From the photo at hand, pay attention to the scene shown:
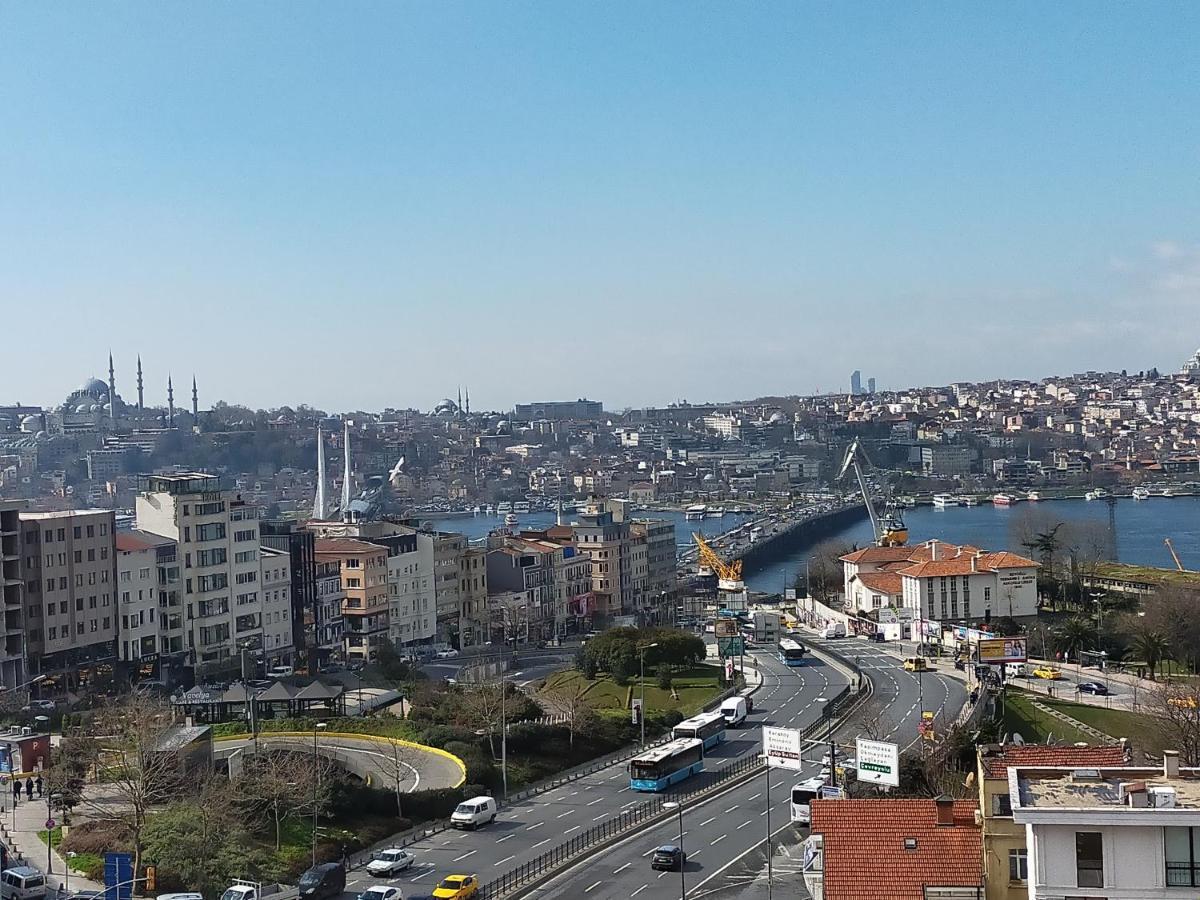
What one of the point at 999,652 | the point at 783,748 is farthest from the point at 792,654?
the point at 783,748

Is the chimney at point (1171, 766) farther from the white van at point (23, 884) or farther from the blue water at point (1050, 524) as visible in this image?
the blue water at point (1050, 524)

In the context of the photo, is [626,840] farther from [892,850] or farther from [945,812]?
[892,850]

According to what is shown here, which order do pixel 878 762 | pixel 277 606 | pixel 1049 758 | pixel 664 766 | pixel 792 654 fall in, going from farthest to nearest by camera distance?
pixel 277 606
pixel 792 654
pixel 664 766
pixel 878 762
pixel 1049 758

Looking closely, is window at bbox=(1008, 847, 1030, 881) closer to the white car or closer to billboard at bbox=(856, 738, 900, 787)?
billboard at bbox=(856, 738, 900, 787)

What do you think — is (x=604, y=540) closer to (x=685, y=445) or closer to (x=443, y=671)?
(x=443, y=671)

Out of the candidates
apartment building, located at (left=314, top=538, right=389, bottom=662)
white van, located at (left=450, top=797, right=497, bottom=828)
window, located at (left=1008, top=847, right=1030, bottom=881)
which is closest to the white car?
white van, located at (left=450, top=797, right=497, bottom=828)

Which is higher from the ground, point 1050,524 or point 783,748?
point 783,748

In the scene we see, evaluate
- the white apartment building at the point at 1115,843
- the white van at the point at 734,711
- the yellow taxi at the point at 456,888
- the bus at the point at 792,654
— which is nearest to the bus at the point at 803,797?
the yellow taxi at the point at 456,888
